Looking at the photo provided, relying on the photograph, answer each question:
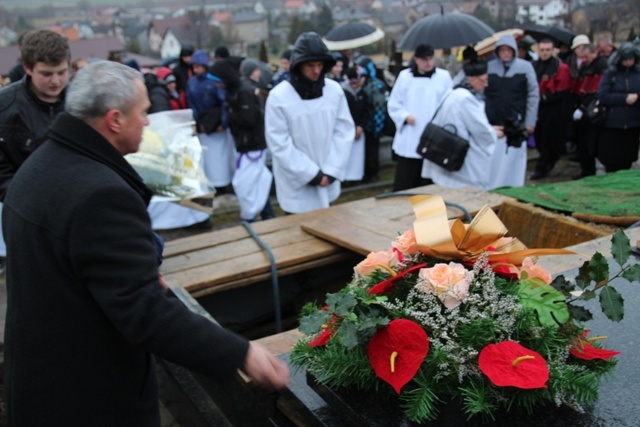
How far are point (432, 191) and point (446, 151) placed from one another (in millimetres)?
933

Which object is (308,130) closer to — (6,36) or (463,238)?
(463,238)

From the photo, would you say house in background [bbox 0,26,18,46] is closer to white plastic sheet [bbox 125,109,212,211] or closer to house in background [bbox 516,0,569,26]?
house in background [bbox 516,0,569,26]

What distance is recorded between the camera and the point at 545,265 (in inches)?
120

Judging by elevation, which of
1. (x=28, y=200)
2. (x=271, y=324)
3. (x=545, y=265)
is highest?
(x=28, y=200)


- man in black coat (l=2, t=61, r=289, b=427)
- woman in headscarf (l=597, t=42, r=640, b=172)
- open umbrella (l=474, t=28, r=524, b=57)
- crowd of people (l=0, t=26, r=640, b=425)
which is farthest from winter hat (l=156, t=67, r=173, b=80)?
man in black coat (l=2, t=61, r=289, b=427)

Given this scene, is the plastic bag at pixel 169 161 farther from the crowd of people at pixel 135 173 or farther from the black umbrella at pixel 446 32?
the black umbrella at pixel 446 32

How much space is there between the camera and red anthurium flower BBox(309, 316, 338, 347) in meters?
1.97

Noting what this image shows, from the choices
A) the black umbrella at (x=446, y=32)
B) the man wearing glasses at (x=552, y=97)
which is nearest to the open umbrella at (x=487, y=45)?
the black umbrella at (x=446, y=32)

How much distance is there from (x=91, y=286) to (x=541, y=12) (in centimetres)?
1363

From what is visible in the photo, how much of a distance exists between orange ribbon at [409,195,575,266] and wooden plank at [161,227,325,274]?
1863mm

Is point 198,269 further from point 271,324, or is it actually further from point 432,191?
point 432,191

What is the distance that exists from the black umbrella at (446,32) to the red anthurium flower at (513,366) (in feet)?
23.0

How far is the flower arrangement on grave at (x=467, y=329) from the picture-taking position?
5.73ft

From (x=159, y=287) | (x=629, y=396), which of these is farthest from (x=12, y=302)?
(x=629, y=396)
